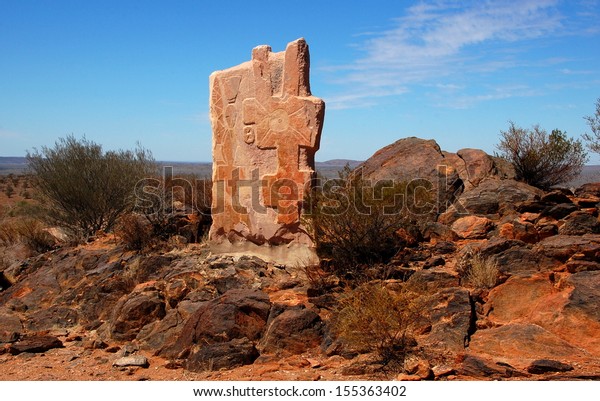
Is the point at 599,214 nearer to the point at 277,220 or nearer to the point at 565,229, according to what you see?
the point at 565,229

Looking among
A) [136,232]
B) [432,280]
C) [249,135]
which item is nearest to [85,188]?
[136,232]

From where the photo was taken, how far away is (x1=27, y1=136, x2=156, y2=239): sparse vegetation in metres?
15.0

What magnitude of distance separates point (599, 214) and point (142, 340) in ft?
23.3

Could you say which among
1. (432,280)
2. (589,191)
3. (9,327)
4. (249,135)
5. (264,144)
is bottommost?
(9,327)

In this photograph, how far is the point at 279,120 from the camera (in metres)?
9.49

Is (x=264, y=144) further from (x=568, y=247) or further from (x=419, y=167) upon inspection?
(x=568, y=247)

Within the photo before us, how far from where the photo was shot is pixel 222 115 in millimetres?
10383

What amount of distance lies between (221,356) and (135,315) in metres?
2.19

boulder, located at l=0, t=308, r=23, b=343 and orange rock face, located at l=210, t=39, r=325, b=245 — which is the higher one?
orange rock face, located at l=210, t=39, r=325, b=245

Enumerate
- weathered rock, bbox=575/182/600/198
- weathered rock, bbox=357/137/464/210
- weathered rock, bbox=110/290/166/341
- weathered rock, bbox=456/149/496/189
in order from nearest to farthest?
1. weathered rock, bbox=110/290/166/341
2. weathered rock, bbox=575/182/600/198
3. weathered rock, bbox=357/137/464/210
4. weathered rock, bbox=456/149/496/189

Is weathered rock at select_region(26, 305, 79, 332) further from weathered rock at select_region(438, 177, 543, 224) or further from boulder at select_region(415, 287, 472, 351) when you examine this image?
weathered rock at select_region(438, 177, 543, 224)

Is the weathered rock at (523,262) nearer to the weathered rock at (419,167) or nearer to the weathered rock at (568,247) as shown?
the weathered rock at (568,247)

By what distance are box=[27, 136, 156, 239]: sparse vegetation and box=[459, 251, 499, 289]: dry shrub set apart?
928 cm

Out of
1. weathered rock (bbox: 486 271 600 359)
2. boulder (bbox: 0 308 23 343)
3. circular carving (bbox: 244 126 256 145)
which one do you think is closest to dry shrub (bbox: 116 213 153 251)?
boulder (bbox: 0 308 23 343)
